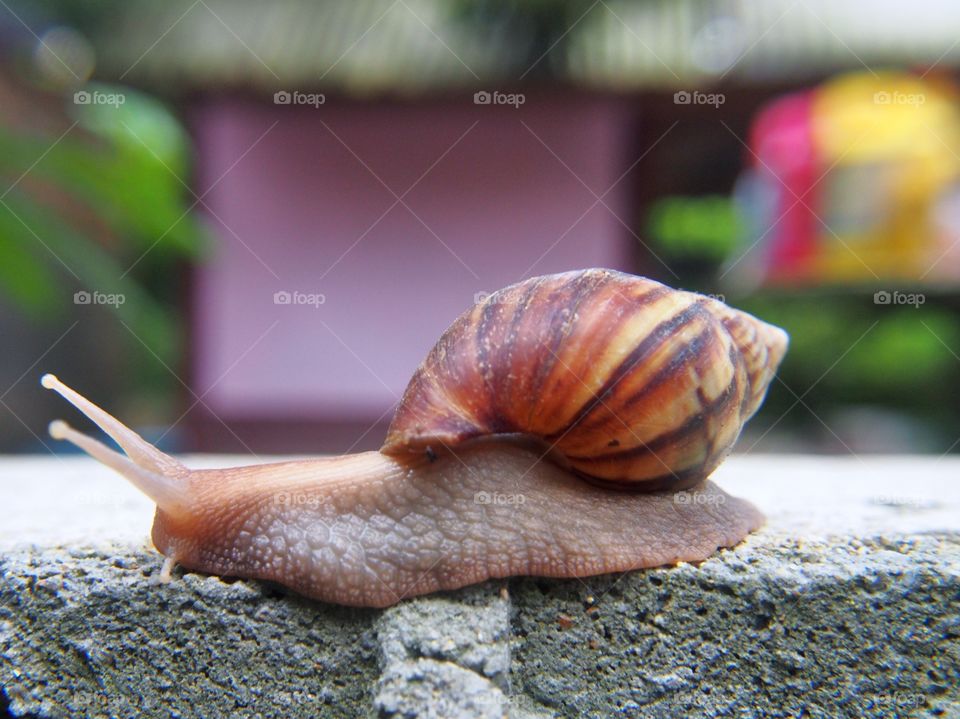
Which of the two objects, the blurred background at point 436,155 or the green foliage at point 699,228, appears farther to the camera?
the green foliage at point 699,228

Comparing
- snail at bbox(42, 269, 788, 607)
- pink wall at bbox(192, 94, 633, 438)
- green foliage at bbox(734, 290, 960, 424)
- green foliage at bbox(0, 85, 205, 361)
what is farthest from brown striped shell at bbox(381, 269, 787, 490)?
green foliage at bbox(734, 290, 960, 424)

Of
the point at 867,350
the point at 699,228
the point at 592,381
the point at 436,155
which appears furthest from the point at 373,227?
the point at 867,350

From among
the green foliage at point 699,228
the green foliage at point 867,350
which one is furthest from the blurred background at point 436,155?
the green foliage at point 867,350

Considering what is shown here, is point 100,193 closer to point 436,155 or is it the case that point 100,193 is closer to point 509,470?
point 436,155

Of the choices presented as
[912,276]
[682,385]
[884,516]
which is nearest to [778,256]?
[912,276]

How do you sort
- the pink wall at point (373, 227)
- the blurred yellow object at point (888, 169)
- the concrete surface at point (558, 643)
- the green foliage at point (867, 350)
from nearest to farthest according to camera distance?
the concrete surface at point (558, 643) → the pink wall at point (373, 227) → the blurred yellow object at point (888, 169) → the green foliage at point (867, 350)

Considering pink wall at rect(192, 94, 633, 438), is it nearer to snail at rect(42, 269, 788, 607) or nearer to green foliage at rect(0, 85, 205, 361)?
green foliage at rect(0, 85, 205, 361)

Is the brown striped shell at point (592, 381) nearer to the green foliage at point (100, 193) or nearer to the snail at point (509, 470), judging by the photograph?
the snail at point (509, 470)

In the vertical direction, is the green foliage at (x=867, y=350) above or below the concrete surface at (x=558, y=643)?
above
